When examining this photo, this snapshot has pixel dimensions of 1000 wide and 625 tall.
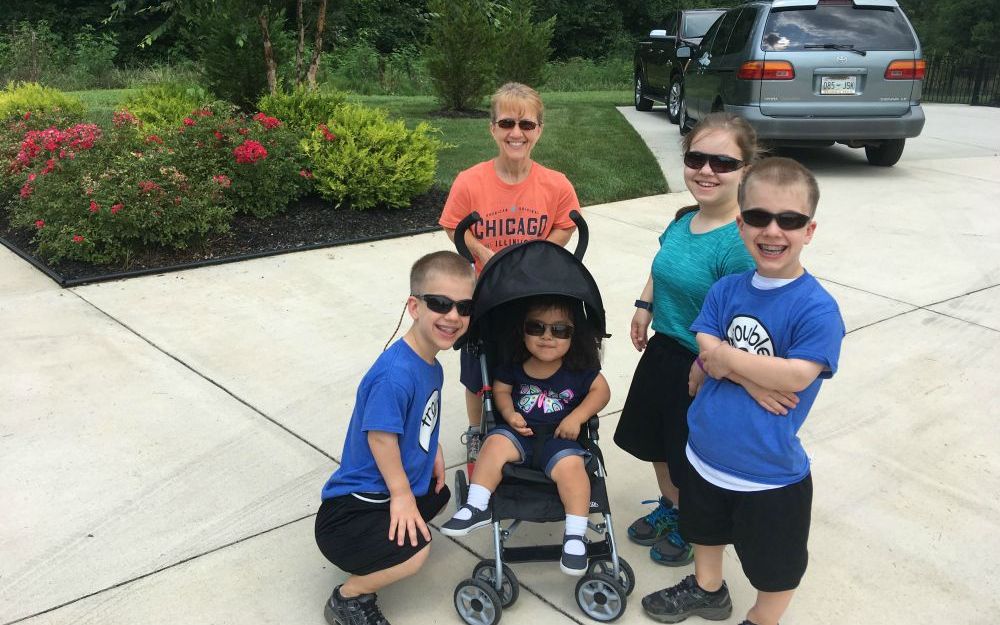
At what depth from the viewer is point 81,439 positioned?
3738 millimetres

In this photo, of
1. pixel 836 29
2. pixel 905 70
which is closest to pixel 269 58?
pixel 836 29

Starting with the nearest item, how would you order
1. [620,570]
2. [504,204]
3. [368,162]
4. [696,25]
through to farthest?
[620,570] < [504,204] < [368,162] < [696,25]

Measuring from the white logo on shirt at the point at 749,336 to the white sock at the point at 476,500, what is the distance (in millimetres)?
947

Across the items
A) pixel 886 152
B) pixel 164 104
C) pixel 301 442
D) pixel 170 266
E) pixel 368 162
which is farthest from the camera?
pixel 886 152

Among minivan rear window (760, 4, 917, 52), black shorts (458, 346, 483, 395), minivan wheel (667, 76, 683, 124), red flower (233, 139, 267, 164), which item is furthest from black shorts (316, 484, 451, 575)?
minivan wheel (667, 76, 683, 124)

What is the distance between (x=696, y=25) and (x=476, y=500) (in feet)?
40.3

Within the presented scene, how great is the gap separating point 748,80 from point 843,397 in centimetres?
547

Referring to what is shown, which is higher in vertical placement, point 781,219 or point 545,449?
point 781,219

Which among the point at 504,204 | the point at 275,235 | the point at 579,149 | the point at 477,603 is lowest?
the point at 579,149

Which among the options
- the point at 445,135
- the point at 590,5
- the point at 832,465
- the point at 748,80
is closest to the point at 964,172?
the point at 748,80

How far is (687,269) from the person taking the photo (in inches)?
108

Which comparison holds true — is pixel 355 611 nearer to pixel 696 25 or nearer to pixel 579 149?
pixel 579 149

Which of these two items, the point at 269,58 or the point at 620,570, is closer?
the point at 620,570

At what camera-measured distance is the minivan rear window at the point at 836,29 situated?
883 cm
